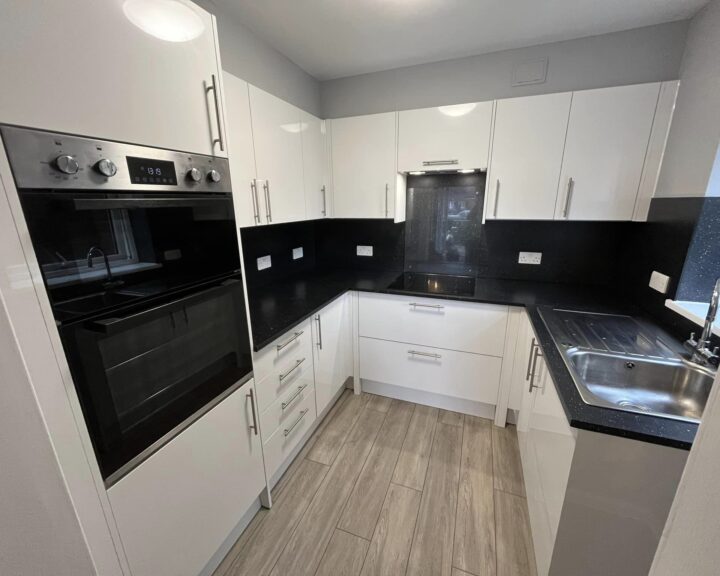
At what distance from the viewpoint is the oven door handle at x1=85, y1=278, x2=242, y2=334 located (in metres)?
0.77

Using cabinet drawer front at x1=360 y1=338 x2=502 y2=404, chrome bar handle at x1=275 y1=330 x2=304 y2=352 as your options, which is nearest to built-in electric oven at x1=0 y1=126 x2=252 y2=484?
chrome bar handle at x1=275 y1=330 x2=304 y2=352

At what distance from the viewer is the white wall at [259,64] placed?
1569mm

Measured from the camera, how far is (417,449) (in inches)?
76.4

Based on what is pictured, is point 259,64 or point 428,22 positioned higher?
point 428,22

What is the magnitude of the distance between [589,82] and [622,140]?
452 millimetres

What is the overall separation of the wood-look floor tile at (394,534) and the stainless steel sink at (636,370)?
1042mm

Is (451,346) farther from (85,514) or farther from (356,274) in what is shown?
(85,514)

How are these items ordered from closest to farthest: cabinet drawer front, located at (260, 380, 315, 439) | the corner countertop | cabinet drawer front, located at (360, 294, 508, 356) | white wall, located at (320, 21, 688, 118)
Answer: the corner countertop → cabinet drawer front, located at (260, 380, 315, 439) → white wall, located at (320, 21, 688, 118) → cabinet drawer front, located at (360, 294, 508, 356)

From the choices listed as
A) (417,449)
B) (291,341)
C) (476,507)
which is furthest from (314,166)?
(476,507)

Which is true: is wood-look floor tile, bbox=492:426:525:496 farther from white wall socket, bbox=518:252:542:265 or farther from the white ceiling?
the white ceiling

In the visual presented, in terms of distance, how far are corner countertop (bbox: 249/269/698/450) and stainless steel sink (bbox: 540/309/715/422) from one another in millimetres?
72

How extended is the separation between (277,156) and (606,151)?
73.1 inches

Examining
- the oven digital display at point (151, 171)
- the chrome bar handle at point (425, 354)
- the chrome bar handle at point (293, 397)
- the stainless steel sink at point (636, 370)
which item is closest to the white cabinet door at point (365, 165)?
the chrome bar handle at point (425, 354)

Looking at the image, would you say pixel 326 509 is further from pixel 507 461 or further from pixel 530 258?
pixel 530 258
